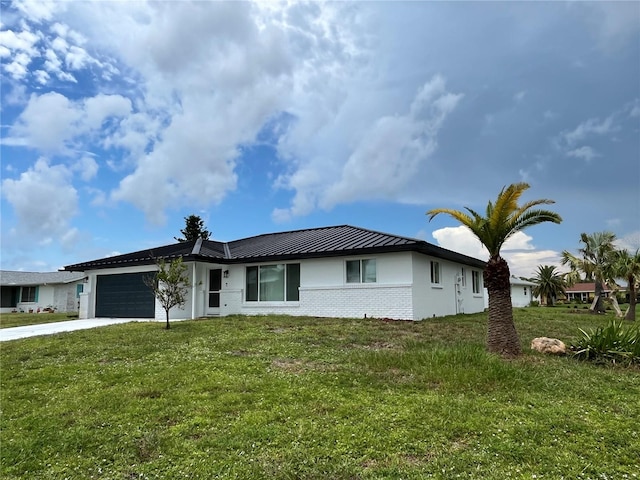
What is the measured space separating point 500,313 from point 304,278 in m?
9.86

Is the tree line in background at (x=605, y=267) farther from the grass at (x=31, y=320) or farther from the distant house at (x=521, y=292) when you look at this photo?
the grass at (x=31, y=320)

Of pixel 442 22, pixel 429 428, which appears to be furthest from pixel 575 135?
pixel 429 428

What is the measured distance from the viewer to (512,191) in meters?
9.67

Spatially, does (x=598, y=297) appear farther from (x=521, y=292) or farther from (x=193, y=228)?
(x=193, y=228)

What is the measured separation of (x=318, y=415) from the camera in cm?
561

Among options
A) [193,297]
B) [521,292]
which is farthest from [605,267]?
[193,297]

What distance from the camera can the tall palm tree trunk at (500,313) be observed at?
9.33 meters

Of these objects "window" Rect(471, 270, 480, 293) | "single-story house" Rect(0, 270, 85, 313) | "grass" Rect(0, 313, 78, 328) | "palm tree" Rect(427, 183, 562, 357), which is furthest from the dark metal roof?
"single-story house" Rect(0, 270, 85, 313)

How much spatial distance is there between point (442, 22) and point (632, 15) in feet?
17.4

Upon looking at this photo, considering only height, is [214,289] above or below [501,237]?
below

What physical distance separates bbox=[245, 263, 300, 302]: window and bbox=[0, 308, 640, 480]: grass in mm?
8515

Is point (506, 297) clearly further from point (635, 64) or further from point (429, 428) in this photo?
point (635, 64)

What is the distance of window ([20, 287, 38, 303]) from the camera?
125 ft

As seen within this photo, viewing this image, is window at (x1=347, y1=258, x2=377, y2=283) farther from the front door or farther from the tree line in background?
the tree line in background
